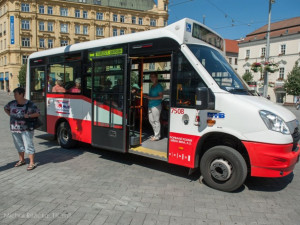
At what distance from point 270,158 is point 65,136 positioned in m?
5.67

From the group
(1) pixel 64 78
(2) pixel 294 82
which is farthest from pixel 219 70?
(2) pixel 294 82

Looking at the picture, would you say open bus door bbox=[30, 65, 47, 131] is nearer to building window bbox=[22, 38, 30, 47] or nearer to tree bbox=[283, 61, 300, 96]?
tree bbox=[283, 61, 300, 96]

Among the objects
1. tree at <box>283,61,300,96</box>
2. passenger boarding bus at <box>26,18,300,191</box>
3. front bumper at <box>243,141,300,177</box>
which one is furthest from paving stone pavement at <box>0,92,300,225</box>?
tree at <box>283,61,300,96</box>

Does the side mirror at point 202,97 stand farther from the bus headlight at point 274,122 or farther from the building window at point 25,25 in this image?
the building window at point 25,25

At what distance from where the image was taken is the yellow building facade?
50594mm

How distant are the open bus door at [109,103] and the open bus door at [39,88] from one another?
263 centimetres

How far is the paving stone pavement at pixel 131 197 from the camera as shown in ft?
11.3

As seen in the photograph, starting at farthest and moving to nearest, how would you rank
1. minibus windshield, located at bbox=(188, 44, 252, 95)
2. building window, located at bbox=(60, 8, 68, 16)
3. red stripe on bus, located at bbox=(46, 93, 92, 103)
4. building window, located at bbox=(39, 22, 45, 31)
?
1. building window, located at bbox=(60, 8, 68, 16)
2. building window, located at bbox=(39, 22, 45, 31)
3. red stripe on bus, located at bbox=(46, 93, 92, 103)
4. minibus windshield, located at bbox=(188, 44, 252, 95)

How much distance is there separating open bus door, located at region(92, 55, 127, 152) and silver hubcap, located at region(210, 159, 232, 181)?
2.05 metres

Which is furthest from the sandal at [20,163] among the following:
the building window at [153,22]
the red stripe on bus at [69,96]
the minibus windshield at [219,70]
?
the building window at [153,22]

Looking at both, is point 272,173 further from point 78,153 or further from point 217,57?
point 78,153

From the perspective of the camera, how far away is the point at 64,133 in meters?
7.36

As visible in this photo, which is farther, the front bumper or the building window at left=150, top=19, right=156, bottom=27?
the building window at left=150, top=19, right=156, bottom=27

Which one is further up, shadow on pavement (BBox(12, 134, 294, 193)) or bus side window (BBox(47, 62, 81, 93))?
bus side window (BBox(47, 62, 81, 93))
